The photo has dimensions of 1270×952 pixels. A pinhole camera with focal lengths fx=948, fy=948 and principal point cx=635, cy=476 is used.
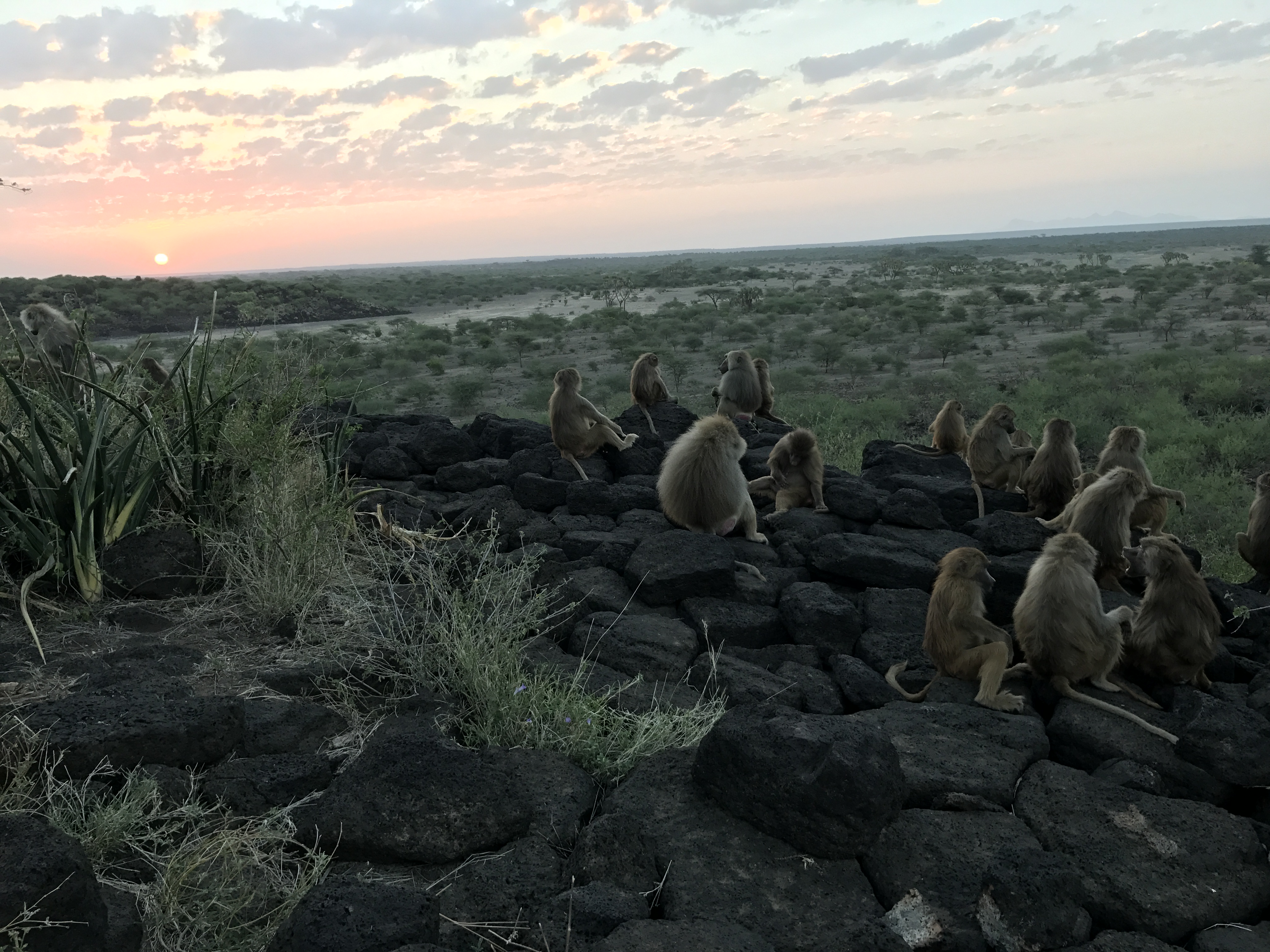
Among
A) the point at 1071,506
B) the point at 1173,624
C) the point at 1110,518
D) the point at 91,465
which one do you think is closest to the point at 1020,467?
the point at 1071,506

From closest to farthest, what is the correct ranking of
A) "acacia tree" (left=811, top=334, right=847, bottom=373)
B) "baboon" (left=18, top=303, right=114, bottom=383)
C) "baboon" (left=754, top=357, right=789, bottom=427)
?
"baboon" (left=18, top=303, right=114, bottom=383) → "baboon" (left=754, top=357, right=789, bottom=427) → "acacia tree" (left=811, top=334, right=847, bottom=373)

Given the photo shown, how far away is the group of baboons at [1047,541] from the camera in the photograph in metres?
5.52

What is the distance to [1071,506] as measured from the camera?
25.6 ft

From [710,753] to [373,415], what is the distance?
31.3 ft

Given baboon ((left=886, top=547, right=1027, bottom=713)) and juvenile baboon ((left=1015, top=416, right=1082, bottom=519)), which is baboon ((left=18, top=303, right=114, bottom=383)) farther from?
juvenile baboon ((left=1015, top=416, right=1082, bottom=519))

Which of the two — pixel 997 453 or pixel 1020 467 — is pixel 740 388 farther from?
pixel 1020 467

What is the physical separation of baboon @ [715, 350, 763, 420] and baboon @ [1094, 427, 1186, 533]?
16.0 feet

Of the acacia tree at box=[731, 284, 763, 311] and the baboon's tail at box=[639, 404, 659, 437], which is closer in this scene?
the baboon's tail at box=[639, 404, 659, 437]

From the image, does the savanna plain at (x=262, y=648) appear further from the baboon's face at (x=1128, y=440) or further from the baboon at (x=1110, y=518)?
the baboon at (x=1110, y=518)

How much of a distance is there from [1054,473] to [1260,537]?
66.9 inches

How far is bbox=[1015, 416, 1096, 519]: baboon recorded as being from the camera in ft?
28.8

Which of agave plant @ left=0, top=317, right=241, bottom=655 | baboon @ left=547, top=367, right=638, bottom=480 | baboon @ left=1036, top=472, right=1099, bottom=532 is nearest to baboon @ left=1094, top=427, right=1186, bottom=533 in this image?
baboon @ left=1036, top=472, right=1099, bottom=532

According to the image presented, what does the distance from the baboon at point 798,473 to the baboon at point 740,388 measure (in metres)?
3.64

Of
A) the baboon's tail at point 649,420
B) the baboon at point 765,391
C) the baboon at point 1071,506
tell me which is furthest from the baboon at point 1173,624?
the baboon at point 765,391
